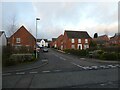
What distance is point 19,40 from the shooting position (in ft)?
169

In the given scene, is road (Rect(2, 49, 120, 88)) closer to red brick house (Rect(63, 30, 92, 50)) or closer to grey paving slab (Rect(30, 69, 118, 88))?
grey paving slab (Rect(30, 69, 118, 88))

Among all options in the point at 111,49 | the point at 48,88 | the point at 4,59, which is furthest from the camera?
the point at 111,49

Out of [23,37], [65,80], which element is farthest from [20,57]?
[23,37]

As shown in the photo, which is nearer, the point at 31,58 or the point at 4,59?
the point at 4,59

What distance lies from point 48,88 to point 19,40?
4449 centimetres

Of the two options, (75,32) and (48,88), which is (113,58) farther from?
(75,32)

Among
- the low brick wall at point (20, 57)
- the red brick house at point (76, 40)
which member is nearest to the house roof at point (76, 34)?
the red brick house at point (76, 40)

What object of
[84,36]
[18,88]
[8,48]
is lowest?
[18,88]

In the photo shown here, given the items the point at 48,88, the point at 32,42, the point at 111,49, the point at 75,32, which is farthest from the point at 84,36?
the point at 48,88

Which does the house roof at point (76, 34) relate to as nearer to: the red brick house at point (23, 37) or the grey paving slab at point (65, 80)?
the red brick house at point (23, 37)

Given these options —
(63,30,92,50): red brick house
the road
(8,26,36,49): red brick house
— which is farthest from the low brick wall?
(63,30,92,50): red brick house

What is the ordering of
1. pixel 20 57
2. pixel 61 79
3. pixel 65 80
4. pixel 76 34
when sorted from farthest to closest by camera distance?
pixel 76 34 → pixel 20 57 → pixel 61 79 → pixel 65 80

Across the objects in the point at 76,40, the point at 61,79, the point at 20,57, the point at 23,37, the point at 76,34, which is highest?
the point at 76,34

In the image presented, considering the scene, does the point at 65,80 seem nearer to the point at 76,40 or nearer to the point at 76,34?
the point at 76,40
